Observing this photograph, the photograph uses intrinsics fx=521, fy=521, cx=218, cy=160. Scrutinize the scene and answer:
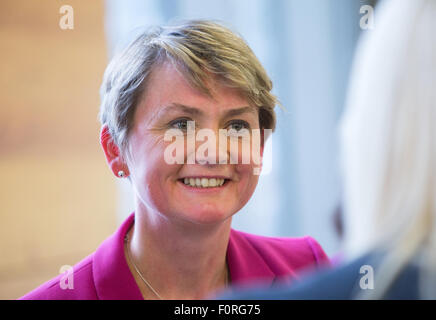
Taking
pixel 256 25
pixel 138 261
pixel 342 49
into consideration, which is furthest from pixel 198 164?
pixel 342 49

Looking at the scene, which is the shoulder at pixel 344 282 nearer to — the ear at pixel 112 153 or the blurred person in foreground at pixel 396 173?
the blurred person in foreground at pixel 396 173

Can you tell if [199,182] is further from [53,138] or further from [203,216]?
[53,138]

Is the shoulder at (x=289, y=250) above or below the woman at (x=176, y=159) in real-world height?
below

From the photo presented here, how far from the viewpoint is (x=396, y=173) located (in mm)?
749

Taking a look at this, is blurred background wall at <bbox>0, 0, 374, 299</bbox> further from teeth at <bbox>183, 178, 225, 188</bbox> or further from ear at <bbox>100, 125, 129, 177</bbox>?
teeth at <bbox>183, 178, 225, 188</bbox>

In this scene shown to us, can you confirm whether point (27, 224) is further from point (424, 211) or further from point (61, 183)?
point (424, 211)

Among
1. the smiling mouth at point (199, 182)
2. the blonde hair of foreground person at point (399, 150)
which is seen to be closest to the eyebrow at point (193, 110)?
the smiling mouth at point (199, 182)

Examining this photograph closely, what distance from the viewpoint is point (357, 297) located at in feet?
2.88

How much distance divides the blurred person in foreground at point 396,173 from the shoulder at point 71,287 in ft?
1.25

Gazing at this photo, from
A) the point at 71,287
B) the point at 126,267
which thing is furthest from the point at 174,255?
the point at 71,287

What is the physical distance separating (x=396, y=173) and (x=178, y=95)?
0.40 m

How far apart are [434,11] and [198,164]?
0.47m

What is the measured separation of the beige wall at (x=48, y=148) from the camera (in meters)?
1.16

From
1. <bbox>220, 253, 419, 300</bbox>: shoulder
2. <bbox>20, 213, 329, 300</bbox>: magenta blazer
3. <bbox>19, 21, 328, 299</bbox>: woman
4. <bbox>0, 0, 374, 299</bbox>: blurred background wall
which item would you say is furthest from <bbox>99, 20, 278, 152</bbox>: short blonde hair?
<bbox>220, 253, 419, 300</bbox>: shoulder
